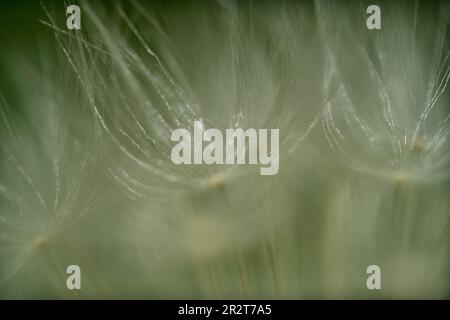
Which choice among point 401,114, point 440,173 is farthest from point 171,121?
point 440,173

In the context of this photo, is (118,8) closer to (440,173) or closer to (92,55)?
(92,55)

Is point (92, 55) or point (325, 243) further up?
point (92, 55)

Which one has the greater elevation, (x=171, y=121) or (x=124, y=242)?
(x=171, y=121)

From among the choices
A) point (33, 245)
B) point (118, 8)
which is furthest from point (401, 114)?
point (33, 245)

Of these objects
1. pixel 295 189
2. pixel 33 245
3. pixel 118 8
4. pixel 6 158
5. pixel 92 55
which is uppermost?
pixel 118 8

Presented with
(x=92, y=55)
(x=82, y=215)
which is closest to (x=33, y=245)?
(x=82, y=215)

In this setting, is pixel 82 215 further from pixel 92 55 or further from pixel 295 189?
pixel 295 189
